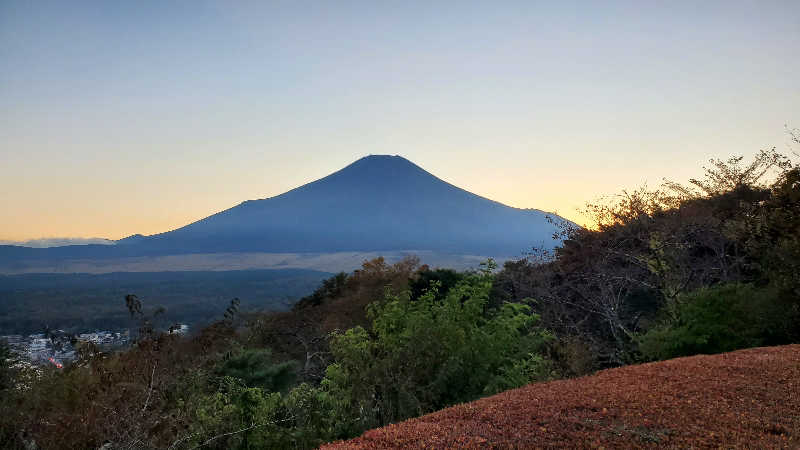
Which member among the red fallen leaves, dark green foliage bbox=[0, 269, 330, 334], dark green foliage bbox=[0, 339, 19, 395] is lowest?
dark green foliage bbox=[0, 269, 330, 334]

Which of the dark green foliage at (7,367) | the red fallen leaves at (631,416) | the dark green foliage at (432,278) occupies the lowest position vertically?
the dark green foliage at (7,367)

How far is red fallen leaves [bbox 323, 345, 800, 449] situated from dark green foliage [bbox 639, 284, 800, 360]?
3.69 m

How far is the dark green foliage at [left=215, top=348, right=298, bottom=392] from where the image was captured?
43.2 ft

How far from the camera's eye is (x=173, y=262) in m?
194

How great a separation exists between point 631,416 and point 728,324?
6860 millimetres

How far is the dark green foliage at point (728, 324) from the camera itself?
9773 mm

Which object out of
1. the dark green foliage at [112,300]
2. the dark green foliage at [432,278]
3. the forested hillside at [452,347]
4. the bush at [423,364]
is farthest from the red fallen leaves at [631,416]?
the dark green foliage at [432,278]

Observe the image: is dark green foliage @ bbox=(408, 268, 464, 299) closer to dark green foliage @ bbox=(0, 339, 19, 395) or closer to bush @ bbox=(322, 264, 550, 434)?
dark green foliage @ bbox=(0, 339, 19, 395)

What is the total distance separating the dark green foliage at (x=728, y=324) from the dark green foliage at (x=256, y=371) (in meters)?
9.41

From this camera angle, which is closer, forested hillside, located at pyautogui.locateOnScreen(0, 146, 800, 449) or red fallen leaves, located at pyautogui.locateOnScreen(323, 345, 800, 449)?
red fallen leaves, located at pyautogui.locateOnScreen(323, 345, 800, 449)

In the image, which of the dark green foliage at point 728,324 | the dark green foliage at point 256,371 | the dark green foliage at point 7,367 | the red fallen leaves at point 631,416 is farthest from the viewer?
the dark green foliage at point 256,371

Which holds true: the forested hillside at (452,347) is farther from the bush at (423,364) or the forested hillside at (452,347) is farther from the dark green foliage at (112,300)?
the dark green foliage at (112,300)

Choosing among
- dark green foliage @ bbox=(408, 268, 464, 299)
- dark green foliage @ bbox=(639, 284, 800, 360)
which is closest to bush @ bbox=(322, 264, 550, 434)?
dark green foliage @ bbox=(639, 284, 800, 360)

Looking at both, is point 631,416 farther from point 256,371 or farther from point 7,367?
point 7,367
